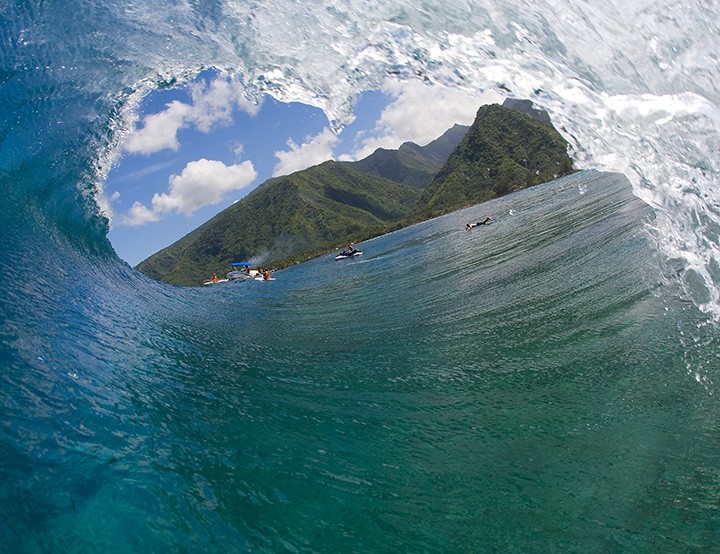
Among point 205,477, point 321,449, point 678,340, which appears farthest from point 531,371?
point 205,477

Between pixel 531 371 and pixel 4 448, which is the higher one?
pixel 4 448

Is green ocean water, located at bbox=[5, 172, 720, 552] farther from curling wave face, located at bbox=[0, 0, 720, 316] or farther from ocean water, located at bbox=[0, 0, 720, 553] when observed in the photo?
curling wave face, located at bbox=[0, 0, 720, 316]

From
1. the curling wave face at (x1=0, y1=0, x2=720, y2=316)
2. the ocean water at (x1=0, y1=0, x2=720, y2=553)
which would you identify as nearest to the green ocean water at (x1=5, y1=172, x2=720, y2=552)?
the ocean water at (x1=0, y1=0, x2=720, y2=553)

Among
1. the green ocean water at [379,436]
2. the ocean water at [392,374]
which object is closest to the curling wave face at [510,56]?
the ocean water at [392,374]

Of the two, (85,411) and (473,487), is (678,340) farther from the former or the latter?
(85,411)

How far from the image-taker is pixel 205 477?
257 inches

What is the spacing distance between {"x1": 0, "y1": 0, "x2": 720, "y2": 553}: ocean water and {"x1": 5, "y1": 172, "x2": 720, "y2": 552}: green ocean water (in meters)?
0.04

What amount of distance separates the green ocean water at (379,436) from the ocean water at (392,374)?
42 millimetres

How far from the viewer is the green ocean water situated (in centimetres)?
548

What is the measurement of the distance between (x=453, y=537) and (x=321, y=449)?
2.68 meters

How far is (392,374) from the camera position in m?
11.4

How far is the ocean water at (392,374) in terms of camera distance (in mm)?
5672

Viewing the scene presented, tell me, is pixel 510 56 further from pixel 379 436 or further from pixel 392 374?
pixel 392 374

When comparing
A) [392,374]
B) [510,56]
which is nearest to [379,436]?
[392,374]
